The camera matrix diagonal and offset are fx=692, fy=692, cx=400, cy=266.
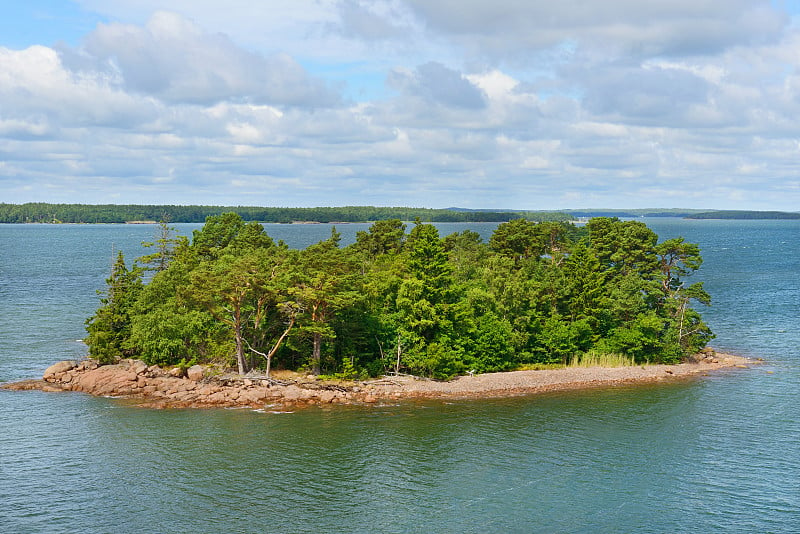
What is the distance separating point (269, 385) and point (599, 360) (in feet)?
112

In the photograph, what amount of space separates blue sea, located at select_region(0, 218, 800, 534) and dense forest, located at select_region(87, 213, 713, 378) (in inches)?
321

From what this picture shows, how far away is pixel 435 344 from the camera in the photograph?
64.1 metres

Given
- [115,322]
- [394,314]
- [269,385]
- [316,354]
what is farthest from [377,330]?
[115,322]

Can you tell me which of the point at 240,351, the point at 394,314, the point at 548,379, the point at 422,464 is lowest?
the point at 422,464

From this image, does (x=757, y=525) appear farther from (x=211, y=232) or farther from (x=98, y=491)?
(x=211, y=232)

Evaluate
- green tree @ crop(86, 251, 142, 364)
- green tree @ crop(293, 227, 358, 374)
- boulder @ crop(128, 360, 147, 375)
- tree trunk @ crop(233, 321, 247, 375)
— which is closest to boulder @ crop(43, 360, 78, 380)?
green tree @ crop(86, 251, 142, 364)

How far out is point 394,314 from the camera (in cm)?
6594

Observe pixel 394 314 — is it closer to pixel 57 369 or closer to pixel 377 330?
pixel 377 330

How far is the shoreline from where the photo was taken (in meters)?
58.2

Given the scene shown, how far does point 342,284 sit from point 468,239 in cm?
5024

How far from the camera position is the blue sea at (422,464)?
37000mm

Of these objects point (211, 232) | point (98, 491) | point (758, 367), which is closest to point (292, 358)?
point (98, 491)

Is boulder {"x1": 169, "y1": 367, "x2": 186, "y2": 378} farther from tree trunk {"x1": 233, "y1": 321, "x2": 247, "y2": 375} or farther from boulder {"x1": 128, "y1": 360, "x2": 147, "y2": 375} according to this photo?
tree trunk {"x1": 233, "y1": 321, "x2": 247, "y2": 375}

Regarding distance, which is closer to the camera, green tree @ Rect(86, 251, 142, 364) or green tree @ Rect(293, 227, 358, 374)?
green tree @ Rect(293, 227, 358, 374)
